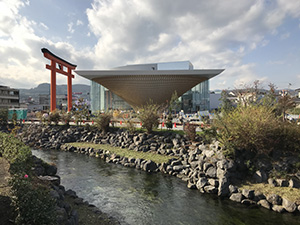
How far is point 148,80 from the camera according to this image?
39.1 metres

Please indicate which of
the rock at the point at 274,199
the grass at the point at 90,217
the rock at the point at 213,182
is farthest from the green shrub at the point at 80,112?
the rock at the point at 274,199

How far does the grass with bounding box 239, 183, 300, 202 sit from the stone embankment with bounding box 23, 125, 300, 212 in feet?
0.77

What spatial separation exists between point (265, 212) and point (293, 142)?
14.1ft

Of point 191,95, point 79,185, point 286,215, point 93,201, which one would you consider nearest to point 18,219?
point 93,201

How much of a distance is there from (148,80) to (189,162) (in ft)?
94.5

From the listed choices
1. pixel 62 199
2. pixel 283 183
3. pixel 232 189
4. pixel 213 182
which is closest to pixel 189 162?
pixel 213 182

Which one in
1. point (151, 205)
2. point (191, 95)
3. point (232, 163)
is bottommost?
point (151, 205)

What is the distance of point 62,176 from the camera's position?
448 inches

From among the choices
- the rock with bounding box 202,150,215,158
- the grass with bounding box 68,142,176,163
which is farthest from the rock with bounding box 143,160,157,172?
the rock with bounding box 202,150,215,158

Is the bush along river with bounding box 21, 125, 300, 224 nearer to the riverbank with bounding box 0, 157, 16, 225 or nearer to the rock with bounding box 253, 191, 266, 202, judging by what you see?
the rock with bounding box 253, 191, 266, 202

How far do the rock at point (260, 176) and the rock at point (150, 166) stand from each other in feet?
18.7

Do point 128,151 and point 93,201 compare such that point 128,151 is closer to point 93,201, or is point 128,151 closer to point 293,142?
point 93,201

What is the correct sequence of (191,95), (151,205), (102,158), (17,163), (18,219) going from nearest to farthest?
(18,219) → (17,163) → (151,205) → (102,158) → (191,95)

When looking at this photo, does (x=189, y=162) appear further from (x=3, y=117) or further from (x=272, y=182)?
(x=3, y=117)
